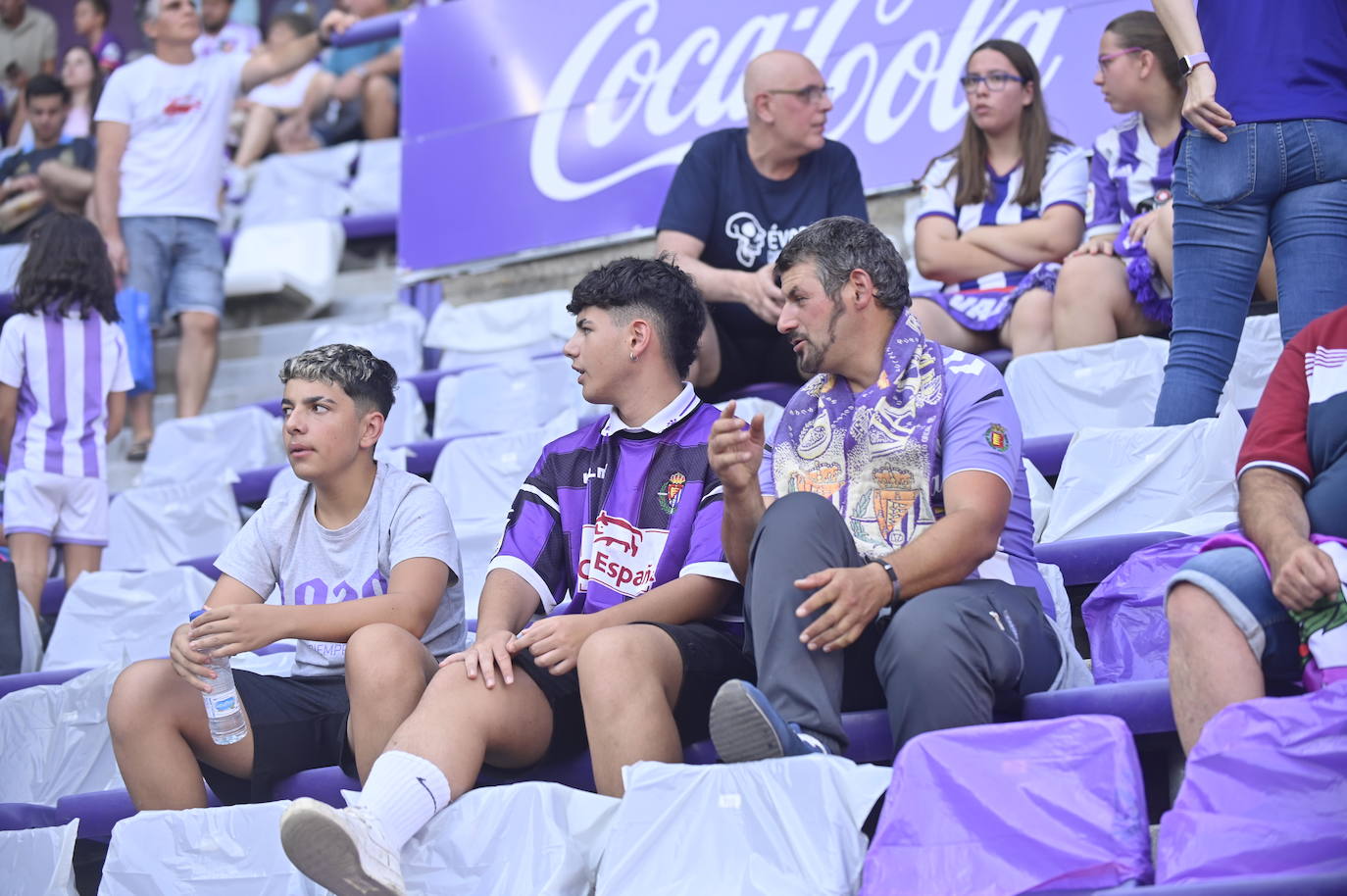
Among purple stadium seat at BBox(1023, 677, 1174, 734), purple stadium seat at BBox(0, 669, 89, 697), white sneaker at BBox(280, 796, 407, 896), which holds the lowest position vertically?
purple stadium seat at BBox(0, 669, 89, 697)

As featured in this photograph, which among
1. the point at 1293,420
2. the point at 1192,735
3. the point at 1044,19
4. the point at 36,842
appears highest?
the point at 1044,19

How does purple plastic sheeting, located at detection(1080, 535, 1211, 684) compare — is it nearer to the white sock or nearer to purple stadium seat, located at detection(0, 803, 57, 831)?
the white sock

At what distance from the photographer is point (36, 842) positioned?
239cm

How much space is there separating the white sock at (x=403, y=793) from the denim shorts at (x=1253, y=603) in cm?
99

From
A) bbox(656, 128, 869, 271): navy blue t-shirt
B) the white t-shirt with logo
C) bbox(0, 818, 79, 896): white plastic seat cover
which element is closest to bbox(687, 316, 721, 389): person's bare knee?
bbox(656, 128, 869, 271): navy blue t-shirt

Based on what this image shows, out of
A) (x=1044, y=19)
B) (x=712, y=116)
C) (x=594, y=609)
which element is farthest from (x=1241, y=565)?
(x=712, y=116)

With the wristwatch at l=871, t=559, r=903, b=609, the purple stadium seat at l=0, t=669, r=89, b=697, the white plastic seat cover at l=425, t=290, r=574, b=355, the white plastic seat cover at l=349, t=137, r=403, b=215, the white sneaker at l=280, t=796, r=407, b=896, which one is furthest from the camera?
the white plastic seat cover at l=349, t=137, r=403, b=215

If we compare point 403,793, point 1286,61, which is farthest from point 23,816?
point 1286,61

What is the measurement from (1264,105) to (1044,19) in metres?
1.94

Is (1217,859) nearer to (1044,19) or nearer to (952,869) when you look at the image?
(952,869)

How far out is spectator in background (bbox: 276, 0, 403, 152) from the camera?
7141mm

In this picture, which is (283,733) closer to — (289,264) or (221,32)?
(289,264)

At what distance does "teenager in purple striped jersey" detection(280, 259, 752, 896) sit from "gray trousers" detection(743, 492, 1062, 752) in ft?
0.54

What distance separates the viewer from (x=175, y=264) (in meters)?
5.24
